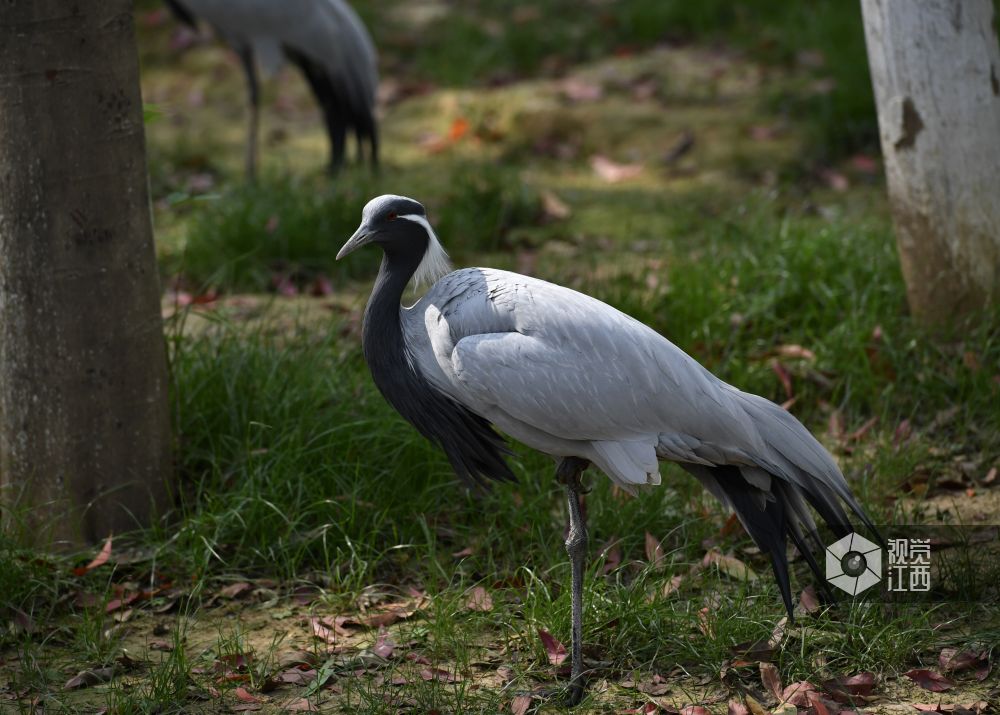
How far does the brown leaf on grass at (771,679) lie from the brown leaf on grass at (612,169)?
448 cm

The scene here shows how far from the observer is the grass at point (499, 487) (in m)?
3.42

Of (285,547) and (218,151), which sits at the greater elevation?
(218,151)

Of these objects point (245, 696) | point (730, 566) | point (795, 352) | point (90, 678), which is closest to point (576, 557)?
point (730, 566)

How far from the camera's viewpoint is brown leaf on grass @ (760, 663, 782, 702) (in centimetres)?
324

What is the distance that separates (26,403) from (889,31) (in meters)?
3.36

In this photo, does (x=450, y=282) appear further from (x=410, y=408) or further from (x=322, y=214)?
(x=322, y=214)

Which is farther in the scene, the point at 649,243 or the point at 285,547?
the point at 649,243

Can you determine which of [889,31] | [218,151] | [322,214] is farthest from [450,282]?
[218,151]

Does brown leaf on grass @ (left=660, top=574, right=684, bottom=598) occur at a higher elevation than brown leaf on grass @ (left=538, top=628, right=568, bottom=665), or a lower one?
higher

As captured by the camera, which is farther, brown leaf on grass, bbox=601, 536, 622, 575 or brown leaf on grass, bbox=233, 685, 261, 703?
brown leaf on grass, bbox=601, 536, 622, 575

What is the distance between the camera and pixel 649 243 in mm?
6266

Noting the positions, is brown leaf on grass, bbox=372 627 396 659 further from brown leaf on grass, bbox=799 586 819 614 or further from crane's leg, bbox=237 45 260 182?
crane's leg, bbox=237 45 260 182

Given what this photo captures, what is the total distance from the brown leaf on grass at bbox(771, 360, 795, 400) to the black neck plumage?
1.59 m

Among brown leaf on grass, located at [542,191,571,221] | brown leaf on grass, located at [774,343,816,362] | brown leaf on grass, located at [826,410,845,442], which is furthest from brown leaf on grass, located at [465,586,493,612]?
brown leaf on grass, located at [542,191,571,221]
